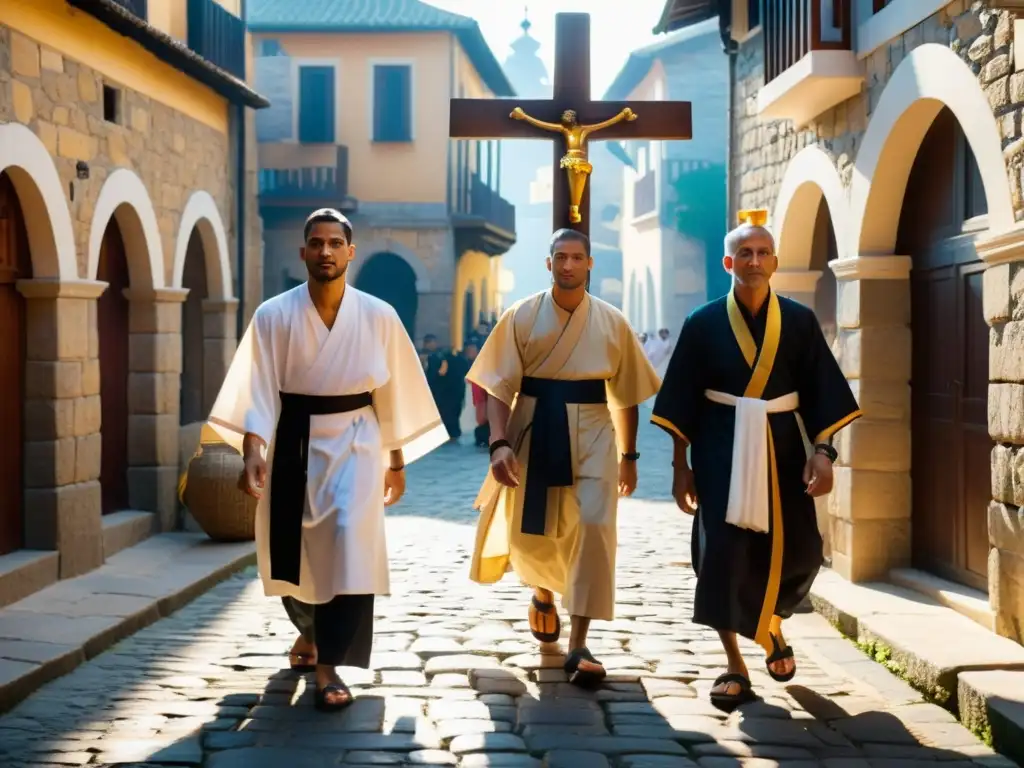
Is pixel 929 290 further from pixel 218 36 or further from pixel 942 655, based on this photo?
pixel 218 36

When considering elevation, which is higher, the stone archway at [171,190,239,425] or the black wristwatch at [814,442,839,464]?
the stone archway at [171,190,239,425]

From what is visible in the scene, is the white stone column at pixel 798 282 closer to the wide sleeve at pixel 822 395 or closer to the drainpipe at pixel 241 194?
the wide sleeve at pixel 822 395

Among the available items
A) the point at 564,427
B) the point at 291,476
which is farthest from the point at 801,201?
the point at 291,476

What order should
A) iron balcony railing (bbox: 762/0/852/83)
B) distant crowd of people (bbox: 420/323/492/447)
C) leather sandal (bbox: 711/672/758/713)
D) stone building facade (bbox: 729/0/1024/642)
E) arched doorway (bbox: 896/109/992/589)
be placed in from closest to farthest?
leather sandal (bbox: 711/672/758/713), stone building facade (bbox: 729/0/1024/642), arched doorway (bbox: 896/109/992/589), iron balcony railing (bbox: 762/0/852/83), distant crowd of people (bbox: 420/323/492/447)

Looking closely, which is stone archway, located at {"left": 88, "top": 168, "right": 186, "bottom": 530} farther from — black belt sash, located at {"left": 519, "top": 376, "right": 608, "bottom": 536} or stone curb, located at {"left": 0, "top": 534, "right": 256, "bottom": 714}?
black belt sash, located at {"left": 519, "top": 376, "right": 608, "bottom": 536}

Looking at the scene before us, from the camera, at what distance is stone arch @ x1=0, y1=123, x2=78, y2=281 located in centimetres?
870

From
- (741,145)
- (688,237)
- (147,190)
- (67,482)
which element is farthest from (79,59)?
(688,237)

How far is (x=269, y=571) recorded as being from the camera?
6164 mm

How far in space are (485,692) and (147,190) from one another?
6264mm

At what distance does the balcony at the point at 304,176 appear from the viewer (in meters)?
25.9

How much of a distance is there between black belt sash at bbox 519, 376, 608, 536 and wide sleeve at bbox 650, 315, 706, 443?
51 centimetres

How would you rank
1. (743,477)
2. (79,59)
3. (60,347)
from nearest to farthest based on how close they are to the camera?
(743,477) → (60,347) → (79,59)

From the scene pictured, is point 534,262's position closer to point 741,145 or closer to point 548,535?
point 741,145

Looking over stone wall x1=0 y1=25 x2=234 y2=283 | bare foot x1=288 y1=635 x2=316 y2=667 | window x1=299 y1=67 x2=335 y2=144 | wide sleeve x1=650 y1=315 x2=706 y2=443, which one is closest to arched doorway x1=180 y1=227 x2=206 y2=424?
stone wall x1=0 y1=25 x2=234 y2=283
